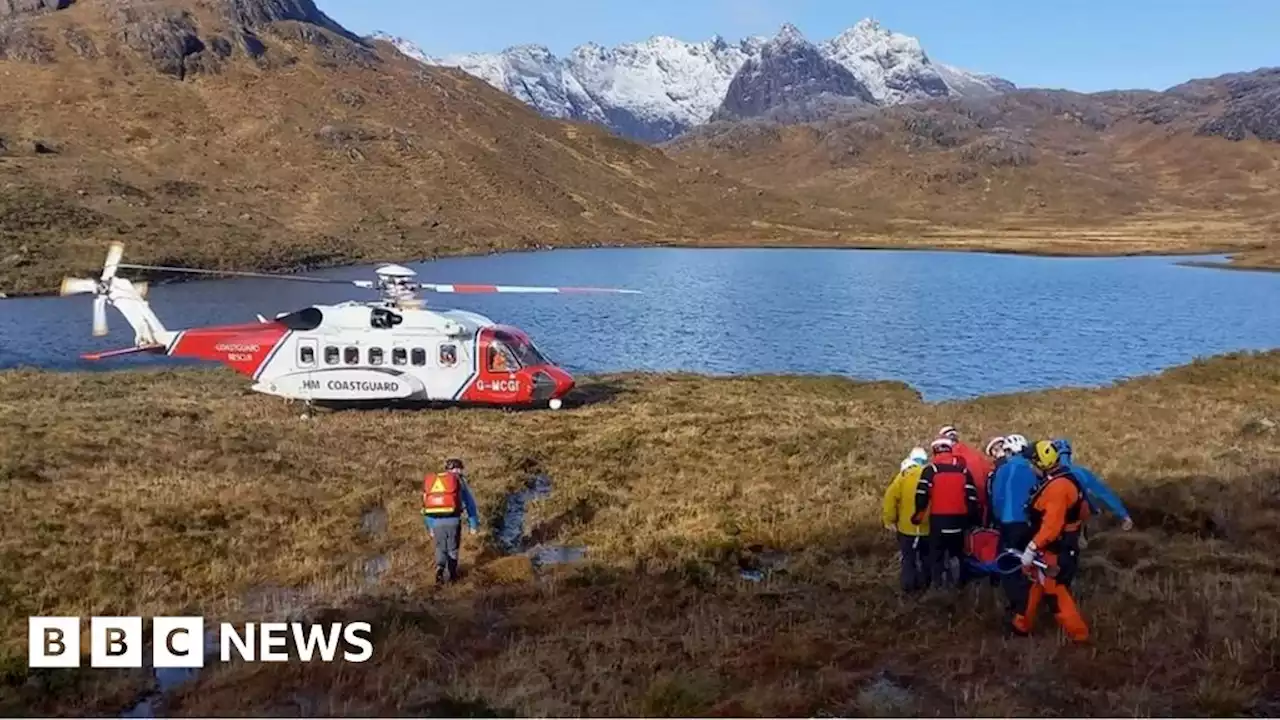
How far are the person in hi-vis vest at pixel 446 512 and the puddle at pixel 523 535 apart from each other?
1903mm

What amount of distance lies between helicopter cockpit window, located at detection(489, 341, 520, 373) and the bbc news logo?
15431 millimetres

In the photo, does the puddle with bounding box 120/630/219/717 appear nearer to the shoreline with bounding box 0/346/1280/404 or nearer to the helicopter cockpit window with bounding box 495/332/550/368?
the helicopter cockpit window with bounding box 495/332/550/368

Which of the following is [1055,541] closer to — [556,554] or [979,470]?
[979,470]

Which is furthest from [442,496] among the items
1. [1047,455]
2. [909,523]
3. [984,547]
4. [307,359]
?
[307,359]

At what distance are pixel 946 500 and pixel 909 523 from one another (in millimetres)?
687

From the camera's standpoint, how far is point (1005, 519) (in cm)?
1193

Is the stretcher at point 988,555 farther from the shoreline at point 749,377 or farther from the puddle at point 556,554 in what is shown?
the shoreline at point 749,377

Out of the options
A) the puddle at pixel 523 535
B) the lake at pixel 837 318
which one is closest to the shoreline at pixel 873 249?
the lake at pixel 837 318

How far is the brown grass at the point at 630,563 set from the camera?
10.5 metres

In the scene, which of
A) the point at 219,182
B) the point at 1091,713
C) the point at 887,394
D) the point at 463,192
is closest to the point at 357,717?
the point at 1091,713

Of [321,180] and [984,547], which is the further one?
[321,180]

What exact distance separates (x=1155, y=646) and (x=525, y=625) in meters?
7.74

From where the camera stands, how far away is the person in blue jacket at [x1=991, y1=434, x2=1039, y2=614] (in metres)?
11.8

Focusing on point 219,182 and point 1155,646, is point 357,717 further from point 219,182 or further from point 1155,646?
point 219,182
